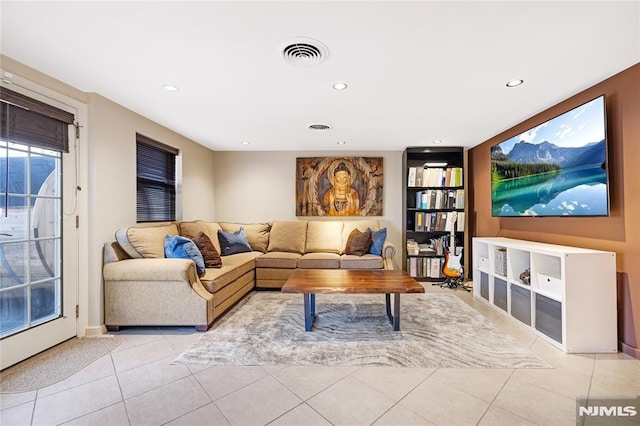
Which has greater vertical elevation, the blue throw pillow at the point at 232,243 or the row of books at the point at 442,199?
the row of books at the point at 442,199

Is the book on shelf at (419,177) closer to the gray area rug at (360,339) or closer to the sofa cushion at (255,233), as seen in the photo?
the gray area rug at (360,339)

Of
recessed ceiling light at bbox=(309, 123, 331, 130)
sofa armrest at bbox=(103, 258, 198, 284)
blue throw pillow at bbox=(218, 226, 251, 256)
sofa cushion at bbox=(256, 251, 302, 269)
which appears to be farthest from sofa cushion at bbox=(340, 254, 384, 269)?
sofa armrest at bbox=(103, 258, 198, 284)

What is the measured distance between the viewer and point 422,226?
4.46 meters

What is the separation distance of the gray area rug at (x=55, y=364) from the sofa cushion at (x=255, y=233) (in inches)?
88.9

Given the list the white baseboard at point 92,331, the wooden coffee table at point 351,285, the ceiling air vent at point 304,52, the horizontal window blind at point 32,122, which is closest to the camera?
the ceiling air vent at point 304,52

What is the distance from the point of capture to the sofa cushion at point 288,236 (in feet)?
14.5

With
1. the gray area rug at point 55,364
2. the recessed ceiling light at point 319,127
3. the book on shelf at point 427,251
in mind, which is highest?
the recessed ceiling light at point 319,127

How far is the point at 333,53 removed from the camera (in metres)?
1.85

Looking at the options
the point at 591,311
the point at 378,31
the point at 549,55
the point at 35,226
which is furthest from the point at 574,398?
the point at 35,226

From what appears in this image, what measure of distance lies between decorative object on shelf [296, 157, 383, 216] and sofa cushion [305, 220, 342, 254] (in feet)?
0.96

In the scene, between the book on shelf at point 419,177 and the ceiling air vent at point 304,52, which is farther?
the book on shelf at point 419,177

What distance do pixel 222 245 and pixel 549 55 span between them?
4.03 metres

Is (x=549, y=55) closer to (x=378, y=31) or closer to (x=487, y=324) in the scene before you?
(x=378, y=31)

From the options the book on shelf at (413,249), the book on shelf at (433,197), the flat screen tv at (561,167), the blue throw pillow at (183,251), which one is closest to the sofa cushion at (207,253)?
the blue throw pillow at (183,251)
